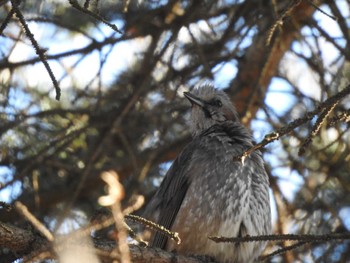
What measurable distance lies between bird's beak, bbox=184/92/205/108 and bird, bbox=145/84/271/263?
45 cm

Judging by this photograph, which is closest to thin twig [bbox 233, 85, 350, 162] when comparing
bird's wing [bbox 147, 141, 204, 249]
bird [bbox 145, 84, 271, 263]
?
bird [bbox 145, 84, 271, 263]

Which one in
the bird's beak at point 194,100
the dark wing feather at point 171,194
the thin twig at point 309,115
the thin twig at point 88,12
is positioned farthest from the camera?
the bird's beak at point 194,100

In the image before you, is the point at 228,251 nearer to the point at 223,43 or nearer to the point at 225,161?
the point at 225,161

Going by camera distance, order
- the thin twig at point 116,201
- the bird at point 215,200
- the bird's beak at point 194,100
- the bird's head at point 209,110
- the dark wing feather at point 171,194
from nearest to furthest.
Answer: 1. the thin twig at point 116,201
2. the bird at point 215,200
3. the dark wing feather at point 171,194
4. the bird's beak at point 194,100
5. the bird's head at point 209,110

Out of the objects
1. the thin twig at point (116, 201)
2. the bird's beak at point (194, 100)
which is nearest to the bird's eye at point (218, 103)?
the bird's beak at point (194, 100)

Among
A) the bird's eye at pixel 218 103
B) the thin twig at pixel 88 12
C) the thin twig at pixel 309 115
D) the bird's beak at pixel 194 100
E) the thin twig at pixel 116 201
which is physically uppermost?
the bird's eye at pixel 218 103

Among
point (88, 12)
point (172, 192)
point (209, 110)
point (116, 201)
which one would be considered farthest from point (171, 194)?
point (116, 201)

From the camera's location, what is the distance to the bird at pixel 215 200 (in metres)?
4.90

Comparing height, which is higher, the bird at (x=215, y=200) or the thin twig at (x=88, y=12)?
the bird at (x=215, y=200)

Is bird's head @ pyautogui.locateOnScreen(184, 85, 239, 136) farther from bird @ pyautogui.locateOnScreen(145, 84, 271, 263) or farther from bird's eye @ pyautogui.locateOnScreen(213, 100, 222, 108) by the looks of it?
bird @ pyautogui.locateOnScreen(145, 84, 271, 263)

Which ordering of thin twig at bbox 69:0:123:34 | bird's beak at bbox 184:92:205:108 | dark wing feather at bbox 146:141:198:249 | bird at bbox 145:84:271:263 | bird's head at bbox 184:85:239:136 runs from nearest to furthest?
thin twig at bbox 69:0:123:34, bird at bbox 145:84:271:263, dark wing feather at bbox 146:141:198:249, bird's beak at bbox 184:92:205:108, bird's head at bbox 184:85:239:136

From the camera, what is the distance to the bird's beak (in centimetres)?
601

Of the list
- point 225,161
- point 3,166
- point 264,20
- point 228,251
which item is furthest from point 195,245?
point 264,20

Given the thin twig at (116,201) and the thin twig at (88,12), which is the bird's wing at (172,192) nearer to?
the thin twig at (88,12)
